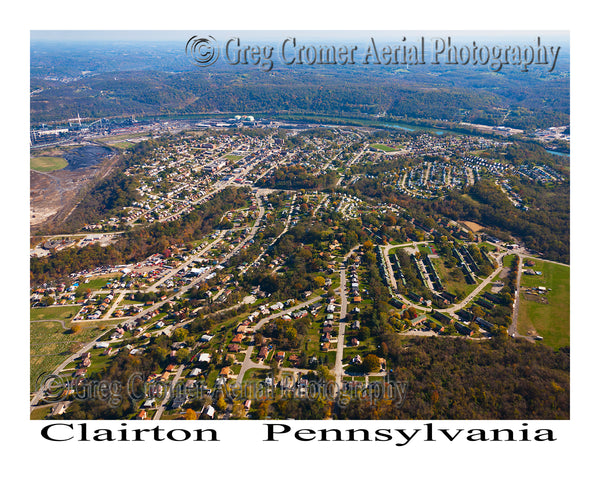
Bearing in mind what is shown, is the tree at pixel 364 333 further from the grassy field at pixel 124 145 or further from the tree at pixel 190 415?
the grassy field at pixel 124 145

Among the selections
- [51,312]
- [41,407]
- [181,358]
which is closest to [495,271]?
Result: [181,358]

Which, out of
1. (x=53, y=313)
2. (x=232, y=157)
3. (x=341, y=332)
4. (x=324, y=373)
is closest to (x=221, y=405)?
(x=324, y=373)

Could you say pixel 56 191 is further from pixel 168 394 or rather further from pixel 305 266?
pixel 168 394

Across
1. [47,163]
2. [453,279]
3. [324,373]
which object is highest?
[47,163]

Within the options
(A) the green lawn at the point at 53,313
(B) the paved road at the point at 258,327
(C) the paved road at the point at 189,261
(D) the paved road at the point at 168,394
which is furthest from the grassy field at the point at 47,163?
(D) the paved road at the point at 168,394

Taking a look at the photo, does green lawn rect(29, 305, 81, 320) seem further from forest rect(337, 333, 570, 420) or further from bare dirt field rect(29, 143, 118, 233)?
→ forest rect(337, 333, 570, 420)
